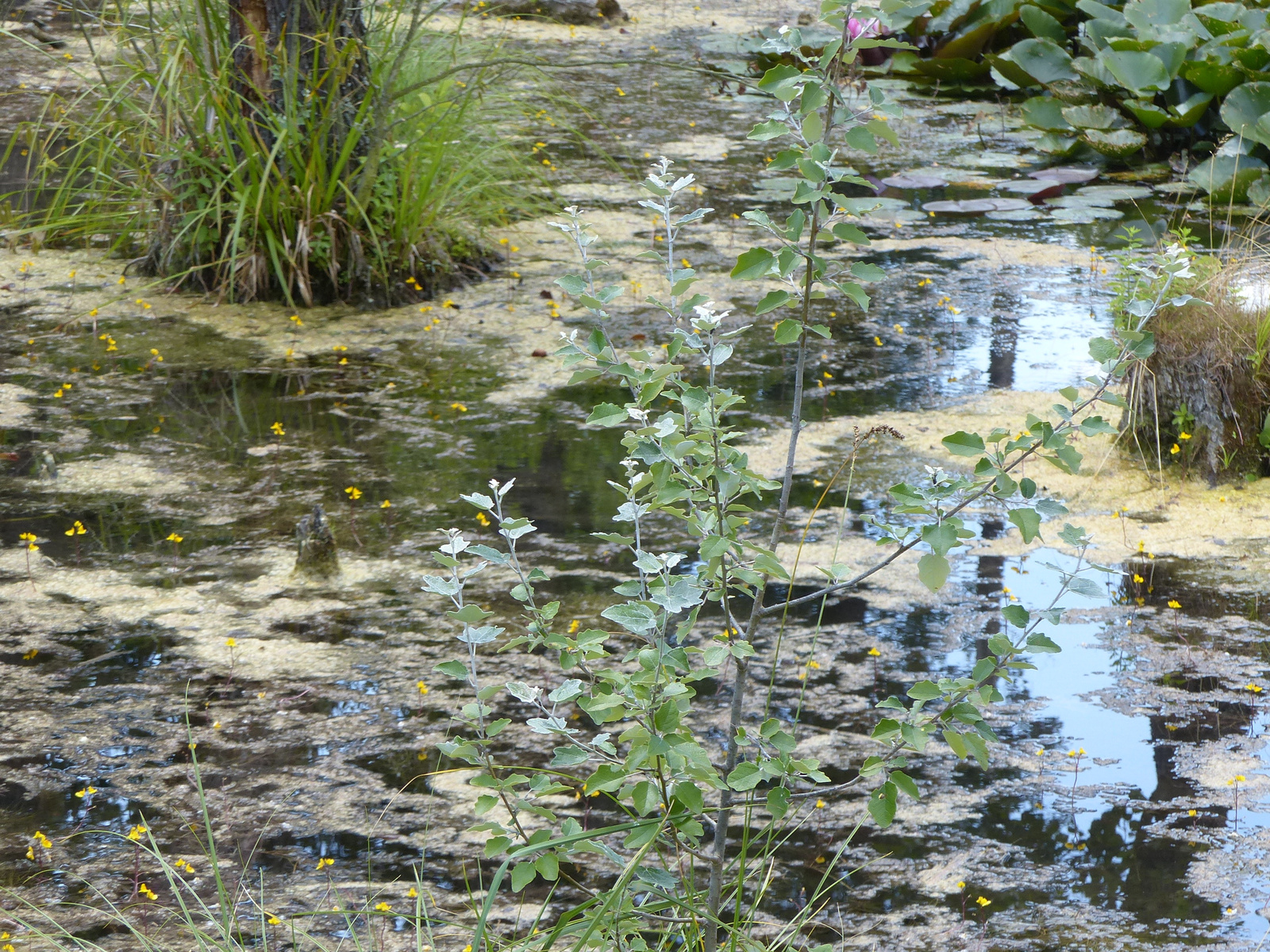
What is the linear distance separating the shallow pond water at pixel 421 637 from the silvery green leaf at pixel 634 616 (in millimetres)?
792

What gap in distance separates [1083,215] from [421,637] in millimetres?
4148

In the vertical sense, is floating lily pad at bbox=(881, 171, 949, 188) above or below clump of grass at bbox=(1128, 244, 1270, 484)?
above

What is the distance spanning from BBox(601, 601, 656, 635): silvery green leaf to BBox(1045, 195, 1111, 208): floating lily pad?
5.06 m

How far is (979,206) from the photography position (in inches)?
225

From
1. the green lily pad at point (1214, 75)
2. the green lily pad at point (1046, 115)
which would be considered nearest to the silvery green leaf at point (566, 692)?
the green lily pad at point (1214, 75)

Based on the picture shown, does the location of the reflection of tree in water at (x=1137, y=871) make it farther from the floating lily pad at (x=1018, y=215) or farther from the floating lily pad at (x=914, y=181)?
the floating lily pad at (x=914, y=181)

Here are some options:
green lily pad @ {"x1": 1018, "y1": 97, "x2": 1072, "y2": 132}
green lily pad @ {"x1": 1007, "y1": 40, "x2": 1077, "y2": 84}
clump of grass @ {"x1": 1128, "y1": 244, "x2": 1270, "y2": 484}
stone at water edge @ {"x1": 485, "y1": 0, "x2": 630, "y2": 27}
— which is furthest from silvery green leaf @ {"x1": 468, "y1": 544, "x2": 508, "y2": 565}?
stone at water edge @ {"x1": 485, "y1": 0, "x2": 630, "y2": 27}

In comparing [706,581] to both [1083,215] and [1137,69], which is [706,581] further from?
[1137,69]

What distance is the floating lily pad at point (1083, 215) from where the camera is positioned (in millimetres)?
5527

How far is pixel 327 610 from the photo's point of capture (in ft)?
9.05

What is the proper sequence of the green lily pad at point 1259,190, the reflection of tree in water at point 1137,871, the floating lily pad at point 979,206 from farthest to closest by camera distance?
the floating lily pad at point 979,206
the green lily pad at point 1259,190
the reflection of tree in water at point 1137,871

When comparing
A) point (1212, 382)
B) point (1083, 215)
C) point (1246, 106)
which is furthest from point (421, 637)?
A: point (1246, 106)

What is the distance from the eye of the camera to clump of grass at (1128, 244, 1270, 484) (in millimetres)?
3355

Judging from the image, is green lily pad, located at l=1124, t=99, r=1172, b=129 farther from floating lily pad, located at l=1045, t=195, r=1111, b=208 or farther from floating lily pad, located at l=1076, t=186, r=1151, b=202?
floating lily pad, located at l=1045, t=195, r=1111, b=208
